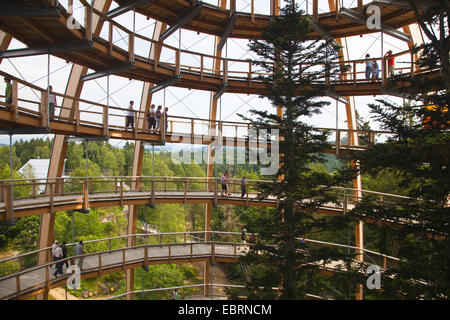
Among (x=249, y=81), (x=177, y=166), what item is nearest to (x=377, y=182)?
(x=249, y=81)

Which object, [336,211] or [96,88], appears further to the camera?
[96,88]

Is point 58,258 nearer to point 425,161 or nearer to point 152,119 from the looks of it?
point 152,119

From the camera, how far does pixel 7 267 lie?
24.7 metres

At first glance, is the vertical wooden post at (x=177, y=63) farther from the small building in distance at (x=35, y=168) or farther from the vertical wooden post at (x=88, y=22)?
the small building in distance at (x=35, y=168)

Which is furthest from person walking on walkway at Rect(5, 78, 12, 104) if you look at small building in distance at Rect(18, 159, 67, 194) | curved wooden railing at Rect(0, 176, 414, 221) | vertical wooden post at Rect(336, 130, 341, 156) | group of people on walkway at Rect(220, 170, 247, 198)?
small building in distance at Rect(18, 159, 67, 194)

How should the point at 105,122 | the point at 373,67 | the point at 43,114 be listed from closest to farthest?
the point at 43,114
the point at 105,122
the point at 373,67

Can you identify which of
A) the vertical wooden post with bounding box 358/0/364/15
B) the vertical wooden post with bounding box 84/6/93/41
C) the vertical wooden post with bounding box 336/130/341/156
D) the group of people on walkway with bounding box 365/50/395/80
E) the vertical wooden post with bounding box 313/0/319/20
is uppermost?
the vertical wooden post with bounding box 313/0/319/20

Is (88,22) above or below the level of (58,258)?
above

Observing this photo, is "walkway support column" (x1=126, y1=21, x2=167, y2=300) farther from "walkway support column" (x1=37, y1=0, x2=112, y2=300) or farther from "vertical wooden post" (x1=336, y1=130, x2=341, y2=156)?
"vertical wooden post" (x1=336, y1=130, x2=341, y2=156)

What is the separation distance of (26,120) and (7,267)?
21.0 metres

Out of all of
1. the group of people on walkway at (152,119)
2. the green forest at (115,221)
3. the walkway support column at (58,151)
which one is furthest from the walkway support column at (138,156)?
the green forest at (115,221)

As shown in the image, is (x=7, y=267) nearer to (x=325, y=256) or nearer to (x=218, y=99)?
(x=218, y=99)

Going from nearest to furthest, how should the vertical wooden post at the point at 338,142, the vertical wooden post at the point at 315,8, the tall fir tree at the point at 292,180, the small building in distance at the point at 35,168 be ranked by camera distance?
1. the tall fir tree at the point at 292,180
2. the vertical wooden post at the point at 338,142
3. the vertical wooden post at the point at 315,8
4. the small building in distance at the point at 35,168

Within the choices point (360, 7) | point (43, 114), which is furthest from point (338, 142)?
point (43, 114)
